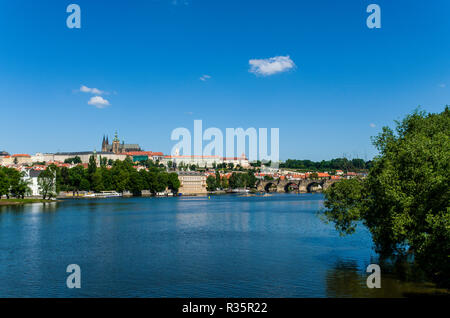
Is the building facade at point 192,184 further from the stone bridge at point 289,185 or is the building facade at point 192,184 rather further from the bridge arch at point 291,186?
the bridge arch at point 291,186

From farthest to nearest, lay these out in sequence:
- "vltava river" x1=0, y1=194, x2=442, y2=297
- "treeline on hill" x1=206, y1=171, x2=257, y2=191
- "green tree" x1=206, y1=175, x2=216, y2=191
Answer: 1. "treeline on hill" x1=206, y1=171, x2=257, y2=191
2. "green tree" x1=206, y1=175, x2=216, y2=191
3. "vltava river" x1=0, y1=194, x2=442, y2=297

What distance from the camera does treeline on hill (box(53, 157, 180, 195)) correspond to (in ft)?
332

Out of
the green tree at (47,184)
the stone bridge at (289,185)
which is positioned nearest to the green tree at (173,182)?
the green tree at (47,184)

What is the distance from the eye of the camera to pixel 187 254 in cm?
2662

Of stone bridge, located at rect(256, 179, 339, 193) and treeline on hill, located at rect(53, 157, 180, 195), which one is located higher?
treeline on hill, located at rect(53, 157, 180, 195)

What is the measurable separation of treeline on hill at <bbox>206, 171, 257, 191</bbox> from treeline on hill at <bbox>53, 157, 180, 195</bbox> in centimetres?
2753

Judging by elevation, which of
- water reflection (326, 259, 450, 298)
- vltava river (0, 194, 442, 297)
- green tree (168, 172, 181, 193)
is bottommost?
vltava river (0, 194, 442, 297)

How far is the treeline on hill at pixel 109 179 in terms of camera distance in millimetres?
101312

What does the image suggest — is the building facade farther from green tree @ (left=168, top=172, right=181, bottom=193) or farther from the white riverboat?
the white riverboat

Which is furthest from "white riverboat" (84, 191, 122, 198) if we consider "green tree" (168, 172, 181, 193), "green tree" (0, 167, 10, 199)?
"green tree" (0, 167, 10, 199)

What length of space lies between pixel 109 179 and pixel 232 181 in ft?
186
